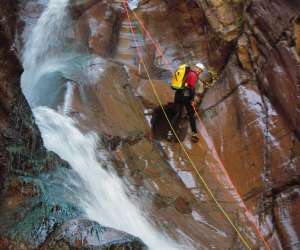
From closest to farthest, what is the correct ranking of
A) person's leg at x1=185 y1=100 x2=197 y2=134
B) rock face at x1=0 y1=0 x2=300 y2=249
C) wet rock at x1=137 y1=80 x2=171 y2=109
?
rock face at x1=0 y1=0 x2=300 y2=249
person's leg at x1=185 y1=100 x2=197 y2=134
wet rock at x1=137 y1=80 x2=171 y2=109

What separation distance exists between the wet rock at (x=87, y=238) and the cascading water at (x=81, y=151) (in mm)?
826

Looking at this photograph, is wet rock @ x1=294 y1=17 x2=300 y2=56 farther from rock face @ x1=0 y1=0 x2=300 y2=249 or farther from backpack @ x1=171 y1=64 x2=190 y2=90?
backpack @ x1=171 y1=64 x2=190 y2=90

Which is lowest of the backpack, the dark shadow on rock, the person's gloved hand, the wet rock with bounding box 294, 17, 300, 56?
the dark shadow on rock

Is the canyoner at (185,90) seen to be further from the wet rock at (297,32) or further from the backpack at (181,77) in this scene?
the wet rock at (297,32)

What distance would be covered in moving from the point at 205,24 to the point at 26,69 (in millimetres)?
5007

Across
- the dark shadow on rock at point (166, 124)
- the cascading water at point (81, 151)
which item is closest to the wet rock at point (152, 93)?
the dark shadow on rock at point (166, 124)

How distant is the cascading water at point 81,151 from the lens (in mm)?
7734

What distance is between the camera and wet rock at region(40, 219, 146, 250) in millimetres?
5688

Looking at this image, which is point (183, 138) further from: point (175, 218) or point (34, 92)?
point (34, 92)

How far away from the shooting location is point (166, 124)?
465 inches

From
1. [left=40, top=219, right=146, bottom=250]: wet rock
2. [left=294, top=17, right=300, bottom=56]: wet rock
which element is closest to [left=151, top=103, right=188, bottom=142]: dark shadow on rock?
[left=294, top=17, right=300, bottom=56]: wet rock

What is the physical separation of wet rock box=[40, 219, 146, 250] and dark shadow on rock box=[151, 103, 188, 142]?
5.56m

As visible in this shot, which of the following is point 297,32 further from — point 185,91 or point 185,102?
point 185,102

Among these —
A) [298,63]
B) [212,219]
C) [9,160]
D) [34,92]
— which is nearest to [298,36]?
[298,63]
